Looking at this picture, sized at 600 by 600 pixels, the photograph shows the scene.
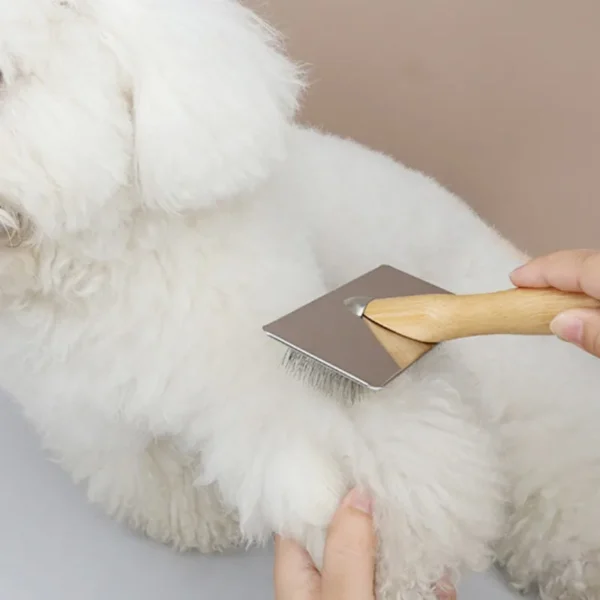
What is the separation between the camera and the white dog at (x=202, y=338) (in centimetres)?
66

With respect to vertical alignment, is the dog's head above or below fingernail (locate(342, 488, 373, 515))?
above

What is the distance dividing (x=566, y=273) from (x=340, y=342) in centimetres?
21

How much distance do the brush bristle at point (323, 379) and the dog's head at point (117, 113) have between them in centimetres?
18

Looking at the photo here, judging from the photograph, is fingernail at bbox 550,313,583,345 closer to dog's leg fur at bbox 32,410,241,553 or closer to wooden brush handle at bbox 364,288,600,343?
wooden brush handle at bbox 364,288,600,343

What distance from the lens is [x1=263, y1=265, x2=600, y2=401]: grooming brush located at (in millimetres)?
618

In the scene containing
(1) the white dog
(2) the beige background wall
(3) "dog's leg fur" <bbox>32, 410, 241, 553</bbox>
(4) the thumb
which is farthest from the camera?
(2) the beige background wall

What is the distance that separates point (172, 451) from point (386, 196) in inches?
19.6

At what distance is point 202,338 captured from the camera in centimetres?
76

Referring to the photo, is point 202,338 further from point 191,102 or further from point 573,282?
point 573,282

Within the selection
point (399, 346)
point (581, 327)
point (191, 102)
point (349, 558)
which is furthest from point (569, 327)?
point (191, 102)

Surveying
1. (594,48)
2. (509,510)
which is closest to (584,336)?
(509,510)

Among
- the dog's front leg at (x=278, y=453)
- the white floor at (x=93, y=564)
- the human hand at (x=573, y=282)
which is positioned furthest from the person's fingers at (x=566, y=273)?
the white floor at (x=93, y=564)

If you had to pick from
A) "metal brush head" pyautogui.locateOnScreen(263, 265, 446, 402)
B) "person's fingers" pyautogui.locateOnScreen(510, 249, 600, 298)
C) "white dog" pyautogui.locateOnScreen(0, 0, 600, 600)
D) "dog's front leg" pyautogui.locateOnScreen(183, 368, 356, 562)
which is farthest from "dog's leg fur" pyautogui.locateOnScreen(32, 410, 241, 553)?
"person's fingers" pyautogui.locateOnScreen(510, 249, 600, 298)

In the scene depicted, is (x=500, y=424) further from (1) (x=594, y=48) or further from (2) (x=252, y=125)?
(1) (x=594, y=48)
